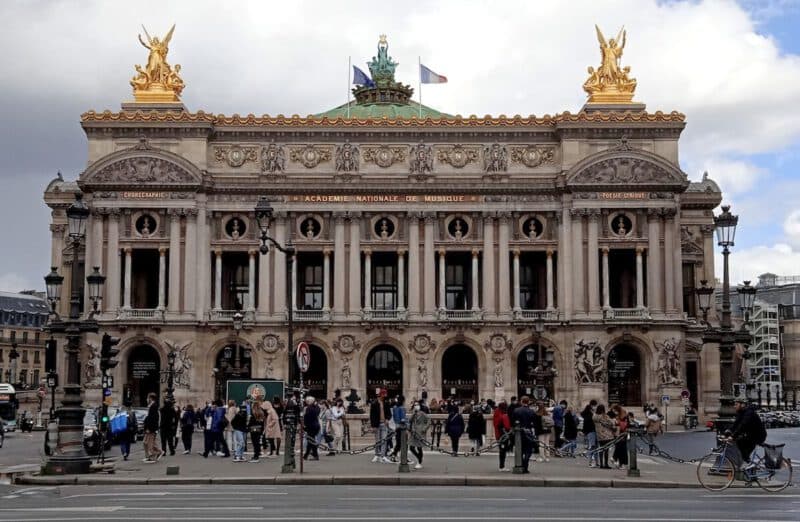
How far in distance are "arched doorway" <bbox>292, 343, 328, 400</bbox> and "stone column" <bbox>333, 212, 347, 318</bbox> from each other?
3588mm

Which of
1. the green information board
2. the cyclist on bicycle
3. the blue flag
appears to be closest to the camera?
the cyclist on bicycle

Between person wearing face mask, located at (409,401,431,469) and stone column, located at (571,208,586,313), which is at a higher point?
stone column, located at (571,208,586,313)

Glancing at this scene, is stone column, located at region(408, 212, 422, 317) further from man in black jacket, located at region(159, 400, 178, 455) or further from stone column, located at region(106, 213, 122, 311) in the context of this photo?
man in black jacket, located at region(159, 400, 178, 455)

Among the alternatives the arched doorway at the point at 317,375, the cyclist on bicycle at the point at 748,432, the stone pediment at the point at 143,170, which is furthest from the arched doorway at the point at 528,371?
the cyclist on bicycle at the point at 748,432

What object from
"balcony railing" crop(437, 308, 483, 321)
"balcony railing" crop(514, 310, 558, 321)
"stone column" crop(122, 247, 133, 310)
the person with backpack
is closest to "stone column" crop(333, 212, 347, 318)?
"balcony railing" crop(437, 308, 483, 321)

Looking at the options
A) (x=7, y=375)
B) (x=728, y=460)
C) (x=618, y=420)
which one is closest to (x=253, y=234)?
(x=618, y=420)

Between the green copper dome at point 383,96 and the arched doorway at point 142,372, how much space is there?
1130 inches

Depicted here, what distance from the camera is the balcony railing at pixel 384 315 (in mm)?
81438

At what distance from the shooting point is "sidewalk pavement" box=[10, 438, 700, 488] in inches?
1249

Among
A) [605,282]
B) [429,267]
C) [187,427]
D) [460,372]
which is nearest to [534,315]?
[605,282]

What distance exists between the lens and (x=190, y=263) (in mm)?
81438

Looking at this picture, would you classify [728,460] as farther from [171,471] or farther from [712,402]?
[712,402]

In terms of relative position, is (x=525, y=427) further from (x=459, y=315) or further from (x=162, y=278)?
(x=162, y=278)

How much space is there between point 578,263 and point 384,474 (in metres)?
49.9
